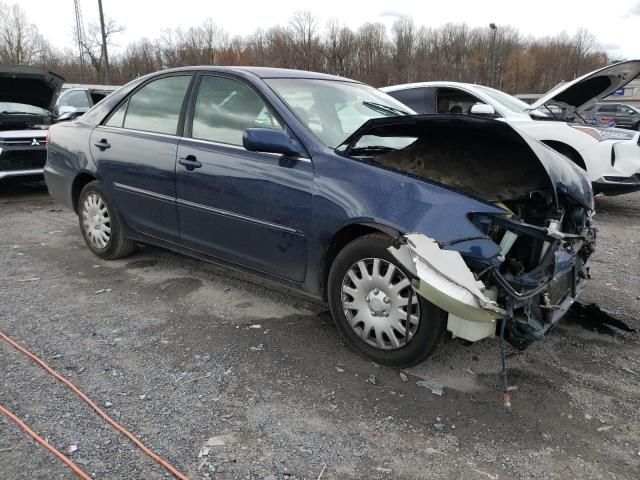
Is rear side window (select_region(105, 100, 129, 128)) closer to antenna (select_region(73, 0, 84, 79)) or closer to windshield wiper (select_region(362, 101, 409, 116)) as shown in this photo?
windshield wiper (select_region(362, 101, 409, 116))

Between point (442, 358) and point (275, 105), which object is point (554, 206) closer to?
point (442, 358)

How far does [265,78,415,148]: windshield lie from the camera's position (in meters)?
3.44

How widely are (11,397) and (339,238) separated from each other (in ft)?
6.36

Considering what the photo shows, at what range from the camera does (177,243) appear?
4121 millimetres

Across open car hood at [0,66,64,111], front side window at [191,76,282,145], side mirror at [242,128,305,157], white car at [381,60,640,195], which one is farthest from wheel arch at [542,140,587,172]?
open car hood at [0,66,64,111]

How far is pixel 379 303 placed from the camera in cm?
295

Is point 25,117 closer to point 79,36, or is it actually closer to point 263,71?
point 263,71

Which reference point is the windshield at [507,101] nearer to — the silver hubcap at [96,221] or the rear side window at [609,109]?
the silver hubcap at [96,221]

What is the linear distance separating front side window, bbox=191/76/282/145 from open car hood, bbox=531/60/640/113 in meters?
4.82

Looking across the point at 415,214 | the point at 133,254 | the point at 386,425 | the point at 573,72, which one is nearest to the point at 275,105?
the point at 415,214

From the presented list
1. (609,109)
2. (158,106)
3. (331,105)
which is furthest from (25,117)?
(609,109)

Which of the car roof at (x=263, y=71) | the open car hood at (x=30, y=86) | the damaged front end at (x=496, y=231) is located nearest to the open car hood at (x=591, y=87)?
the damaged front end at (x=496, y=231)

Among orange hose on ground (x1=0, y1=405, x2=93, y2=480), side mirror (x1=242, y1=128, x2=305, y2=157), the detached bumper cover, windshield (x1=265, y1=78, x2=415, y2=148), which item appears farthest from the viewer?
windshield (x1=265, y1=78, x2=415, y2=148)

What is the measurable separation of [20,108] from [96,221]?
495cm
